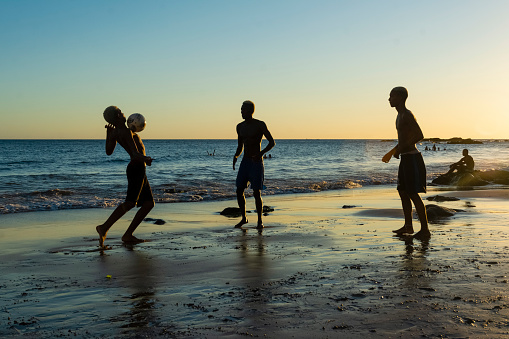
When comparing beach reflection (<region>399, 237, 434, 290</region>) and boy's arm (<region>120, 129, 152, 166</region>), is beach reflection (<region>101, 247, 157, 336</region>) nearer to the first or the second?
boy's arm (<region>120, 129, 152, 166</region>)

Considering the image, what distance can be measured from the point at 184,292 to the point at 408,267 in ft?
6.69

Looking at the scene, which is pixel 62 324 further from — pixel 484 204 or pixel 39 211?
pixel 484 204

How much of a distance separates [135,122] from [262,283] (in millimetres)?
3094

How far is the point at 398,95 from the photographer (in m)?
6.79

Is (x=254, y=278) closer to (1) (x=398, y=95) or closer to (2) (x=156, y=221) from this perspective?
(1) (x=398, y=95)

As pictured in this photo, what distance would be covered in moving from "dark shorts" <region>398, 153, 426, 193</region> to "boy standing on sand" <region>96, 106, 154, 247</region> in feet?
10.9

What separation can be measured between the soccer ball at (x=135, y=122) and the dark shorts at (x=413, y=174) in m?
3.45

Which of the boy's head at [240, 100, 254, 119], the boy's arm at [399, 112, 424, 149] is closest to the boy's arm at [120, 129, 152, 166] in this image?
the boy's head at [240, 100, 254, 119]

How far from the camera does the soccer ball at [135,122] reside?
6.33m

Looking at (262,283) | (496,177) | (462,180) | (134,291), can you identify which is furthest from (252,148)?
(496,177)

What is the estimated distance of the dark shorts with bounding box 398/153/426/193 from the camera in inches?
259

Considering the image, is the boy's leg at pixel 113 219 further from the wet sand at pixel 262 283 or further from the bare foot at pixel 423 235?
the bare foot at pixel 423 235

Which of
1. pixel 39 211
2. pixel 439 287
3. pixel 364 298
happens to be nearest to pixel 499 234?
pixel 439 287

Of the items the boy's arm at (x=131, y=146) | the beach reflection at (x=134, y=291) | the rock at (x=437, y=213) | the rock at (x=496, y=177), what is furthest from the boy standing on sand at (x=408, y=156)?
the rock at (x=496, y=177)
